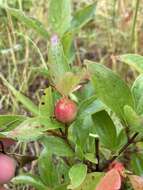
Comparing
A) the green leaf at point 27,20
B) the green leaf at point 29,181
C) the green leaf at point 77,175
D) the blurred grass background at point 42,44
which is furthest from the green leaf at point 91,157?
the blurred grass background at point 42,44

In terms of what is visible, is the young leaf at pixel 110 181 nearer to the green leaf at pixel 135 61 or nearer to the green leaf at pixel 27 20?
the green leaf at pixel 135 61

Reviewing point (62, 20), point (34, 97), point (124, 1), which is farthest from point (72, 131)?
point (124, 1)

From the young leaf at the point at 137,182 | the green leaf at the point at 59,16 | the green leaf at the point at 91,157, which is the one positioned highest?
the green leaf at the point at 59,16

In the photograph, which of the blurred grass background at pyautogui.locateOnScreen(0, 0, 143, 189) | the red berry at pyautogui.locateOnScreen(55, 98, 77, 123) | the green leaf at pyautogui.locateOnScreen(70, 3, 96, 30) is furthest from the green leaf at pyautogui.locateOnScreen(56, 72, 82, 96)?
the blurred grass background at pyautogui.locateOnScreen(0, 0, 143, 189)

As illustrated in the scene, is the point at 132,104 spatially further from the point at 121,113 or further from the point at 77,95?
the point at 77,95

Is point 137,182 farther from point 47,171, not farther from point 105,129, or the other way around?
point 47,171

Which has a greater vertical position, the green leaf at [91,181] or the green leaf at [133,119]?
the green leaf at [133,119]
